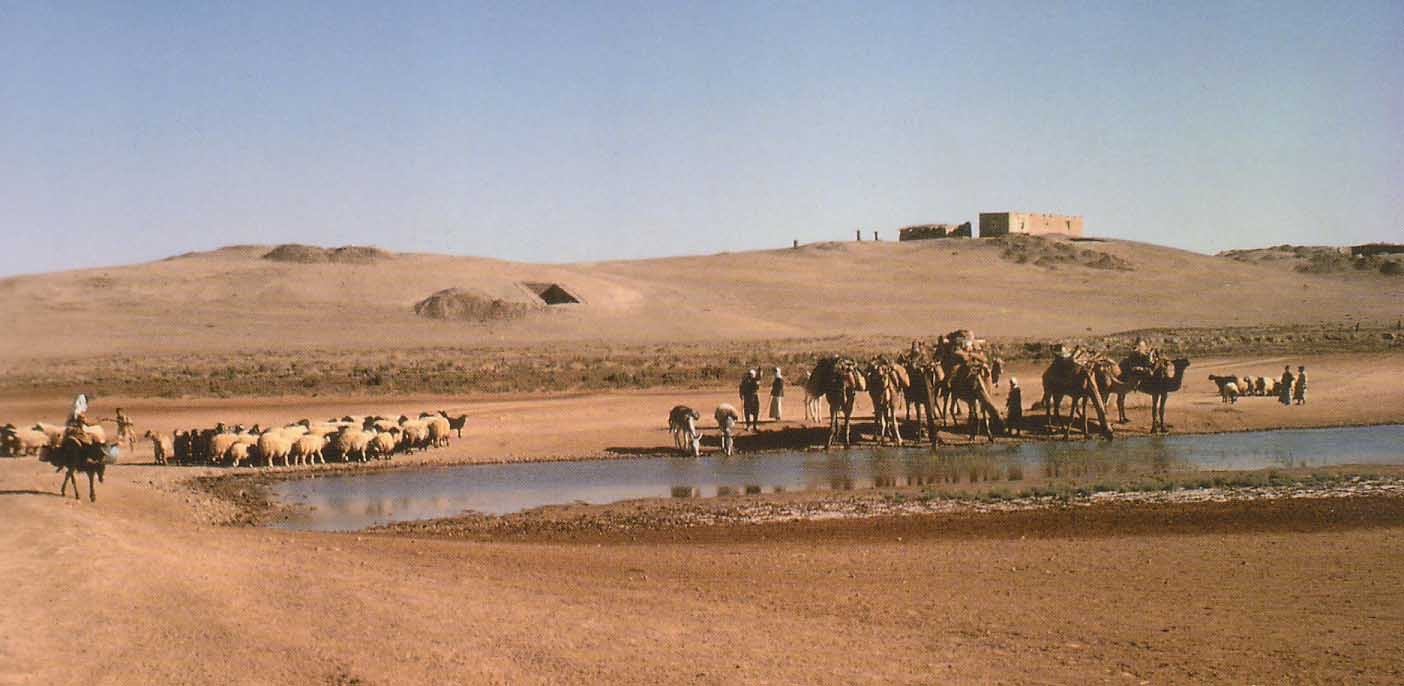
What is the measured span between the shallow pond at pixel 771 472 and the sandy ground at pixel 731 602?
389 cm

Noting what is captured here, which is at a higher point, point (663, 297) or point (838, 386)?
point (663, 297)

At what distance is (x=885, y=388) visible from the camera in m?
30.2

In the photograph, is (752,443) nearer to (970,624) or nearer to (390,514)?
(390,514)

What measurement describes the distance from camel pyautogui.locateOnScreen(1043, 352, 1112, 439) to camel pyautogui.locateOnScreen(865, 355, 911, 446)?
3.77 meters

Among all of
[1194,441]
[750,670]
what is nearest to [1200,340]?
[1194,441]

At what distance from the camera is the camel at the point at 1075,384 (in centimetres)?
3031

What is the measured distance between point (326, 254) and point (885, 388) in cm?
9898

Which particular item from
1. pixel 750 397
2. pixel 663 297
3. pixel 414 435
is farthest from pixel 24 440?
pixel 663 297

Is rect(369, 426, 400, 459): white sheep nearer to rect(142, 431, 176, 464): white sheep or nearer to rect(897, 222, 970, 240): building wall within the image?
rect(142, 431, 176, 464): white sheep

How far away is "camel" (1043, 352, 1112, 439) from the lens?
30.3 meters

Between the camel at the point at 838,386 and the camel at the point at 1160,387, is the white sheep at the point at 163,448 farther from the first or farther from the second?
the camel at the point at 1160,387

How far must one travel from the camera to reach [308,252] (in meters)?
121

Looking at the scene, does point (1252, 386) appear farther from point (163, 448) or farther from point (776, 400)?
point (163, 448)

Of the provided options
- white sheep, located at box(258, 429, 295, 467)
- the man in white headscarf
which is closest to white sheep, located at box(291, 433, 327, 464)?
white sheep, located at box(258, 429, 295, 467)
